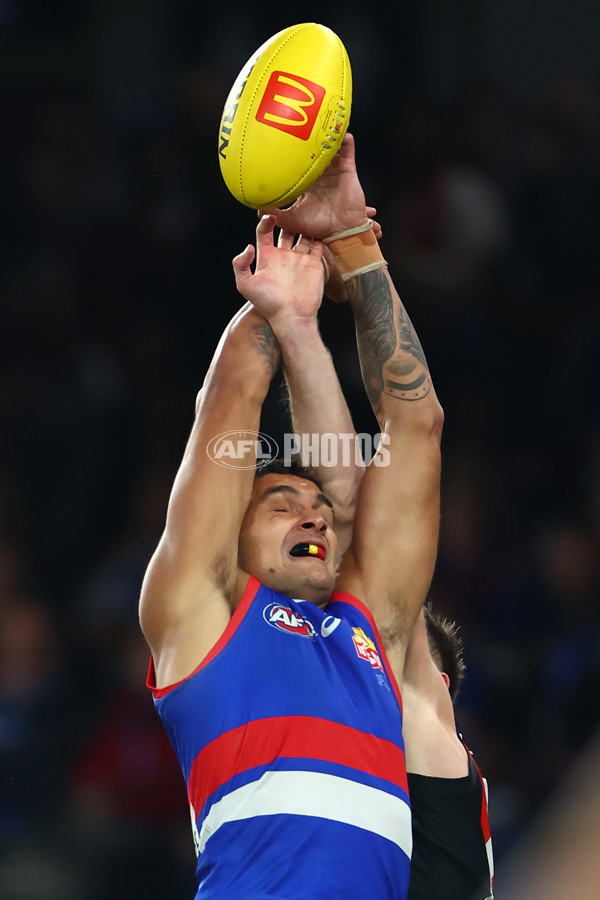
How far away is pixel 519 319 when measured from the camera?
5066 millimetres

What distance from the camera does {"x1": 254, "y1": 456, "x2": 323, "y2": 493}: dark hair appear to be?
266 centimetres

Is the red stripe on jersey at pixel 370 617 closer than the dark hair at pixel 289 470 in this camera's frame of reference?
Yes

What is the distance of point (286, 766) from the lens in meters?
2.14

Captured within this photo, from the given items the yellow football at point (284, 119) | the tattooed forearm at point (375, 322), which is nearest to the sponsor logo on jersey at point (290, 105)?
A: the yellow football at point (284, 119)

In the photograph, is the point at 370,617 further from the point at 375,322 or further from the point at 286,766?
the point at 375,322

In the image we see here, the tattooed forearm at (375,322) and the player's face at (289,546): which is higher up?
the tattooed forearm at (375,322)

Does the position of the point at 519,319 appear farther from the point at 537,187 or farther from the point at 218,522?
the point at 218,522

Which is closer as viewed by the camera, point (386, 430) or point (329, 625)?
point (329, 625)

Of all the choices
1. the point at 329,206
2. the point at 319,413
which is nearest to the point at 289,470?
the point at 319,413

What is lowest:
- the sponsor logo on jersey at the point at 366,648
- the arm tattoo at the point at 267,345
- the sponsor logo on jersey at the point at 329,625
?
the sponsor logo on jersey at the point at 366,648

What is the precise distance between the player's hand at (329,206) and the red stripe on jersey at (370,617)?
3.12 feet

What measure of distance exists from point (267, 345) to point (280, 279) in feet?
0.59

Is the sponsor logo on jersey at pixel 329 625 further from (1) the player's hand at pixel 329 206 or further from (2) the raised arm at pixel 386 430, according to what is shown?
(1) the player's hand at pixel 329 206

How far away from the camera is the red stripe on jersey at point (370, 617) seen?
243cm
